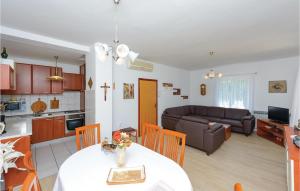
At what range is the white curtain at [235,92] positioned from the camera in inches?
203

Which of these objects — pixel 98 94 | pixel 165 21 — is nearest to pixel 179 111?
pixel 98 94

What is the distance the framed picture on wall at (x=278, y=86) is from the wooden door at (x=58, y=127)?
6.53 metres

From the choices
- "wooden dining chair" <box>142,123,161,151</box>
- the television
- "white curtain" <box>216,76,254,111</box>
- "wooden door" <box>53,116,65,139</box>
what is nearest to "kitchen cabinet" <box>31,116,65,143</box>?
"wooden door" <box>53,116,65,139</box>

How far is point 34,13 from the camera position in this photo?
1.95m

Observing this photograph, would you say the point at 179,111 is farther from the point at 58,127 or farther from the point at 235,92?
the point at 58,127

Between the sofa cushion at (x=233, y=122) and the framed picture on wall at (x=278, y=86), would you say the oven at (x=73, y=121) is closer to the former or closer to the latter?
the sofa cushion at (x=233, y=122)

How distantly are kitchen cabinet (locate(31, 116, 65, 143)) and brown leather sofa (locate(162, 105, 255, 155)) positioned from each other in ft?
10.3

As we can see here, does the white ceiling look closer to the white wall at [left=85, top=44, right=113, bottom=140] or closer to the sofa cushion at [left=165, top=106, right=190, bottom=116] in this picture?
the white wall at [left=85, top=44, right=113, bottom=140]

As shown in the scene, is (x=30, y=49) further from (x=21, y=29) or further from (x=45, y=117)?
(x=45, y=117)

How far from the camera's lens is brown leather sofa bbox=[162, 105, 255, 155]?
3.21m

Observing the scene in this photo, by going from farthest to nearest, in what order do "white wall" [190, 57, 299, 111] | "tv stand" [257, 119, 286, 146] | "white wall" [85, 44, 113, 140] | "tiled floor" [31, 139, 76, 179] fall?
"white wall" [190, 57, 299, 111] < "tv stand" [257, 119, 286, 146] < "white wall" [85, 44, 113, 140] < "tiled floor" [31, 139, 76, 179]

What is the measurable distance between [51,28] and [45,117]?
237 cm

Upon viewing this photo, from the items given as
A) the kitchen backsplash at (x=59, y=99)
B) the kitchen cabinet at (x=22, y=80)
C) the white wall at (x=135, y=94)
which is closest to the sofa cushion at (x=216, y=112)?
the white wall at (x=135, y=94)

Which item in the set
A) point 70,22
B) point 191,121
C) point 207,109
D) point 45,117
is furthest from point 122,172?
point 207,109
